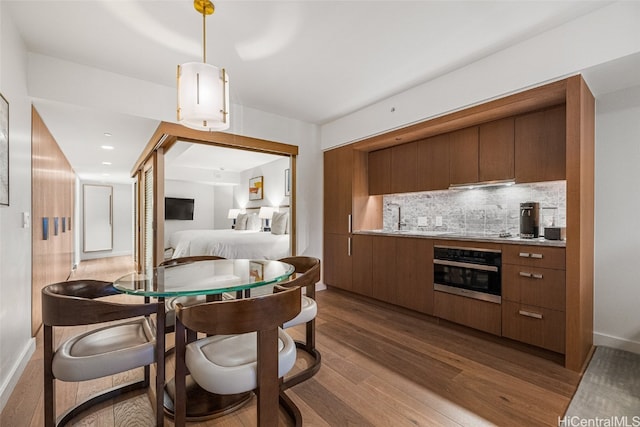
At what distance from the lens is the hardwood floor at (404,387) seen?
1.68 metres

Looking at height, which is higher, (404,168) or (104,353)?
(404,168)

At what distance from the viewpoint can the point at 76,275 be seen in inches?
231

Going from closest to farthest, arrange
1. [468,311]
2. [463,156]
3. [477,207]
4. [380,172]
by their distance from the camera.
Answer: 1. [468,311]
2. [463,156]
3. [477,207]
4. [380,172]

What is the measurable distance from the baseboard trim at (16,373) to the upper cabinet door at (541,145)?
4.26 metres

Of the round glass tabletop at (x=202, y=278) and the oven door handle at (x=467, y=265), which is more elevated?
the round glass tabletop at (x=202, y=278)

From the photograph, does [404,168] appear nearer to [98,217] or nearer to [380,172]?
[380,172]

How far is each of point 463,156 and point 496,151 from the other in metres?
0.33

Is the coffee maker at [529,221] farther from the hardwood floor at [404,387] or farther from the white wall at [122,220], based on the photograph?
the white wall at [122,220]

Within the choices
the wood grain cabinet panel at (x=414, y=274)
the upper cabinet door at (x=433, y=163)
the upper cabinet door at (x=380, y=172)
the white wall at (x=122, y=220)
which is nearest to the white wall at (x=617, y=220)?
the upper cabinet door at (x=433, y=163)

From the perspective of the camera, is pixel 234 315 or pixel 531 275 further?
pixel 531 275

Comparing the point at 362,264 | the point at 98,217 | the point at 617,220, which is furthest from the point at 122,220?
the point at 617,220

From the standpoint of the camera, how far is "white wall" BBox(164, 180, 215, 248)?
29.0ft

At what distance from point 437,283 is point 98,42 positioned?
385 centimetres

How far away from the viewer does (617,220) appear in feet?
8.29
